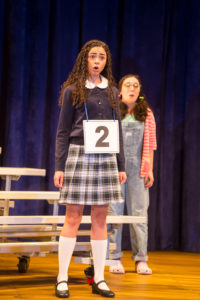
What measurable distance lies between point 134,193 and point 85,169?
3.03 ft

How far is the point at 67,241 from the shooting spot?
232 cm

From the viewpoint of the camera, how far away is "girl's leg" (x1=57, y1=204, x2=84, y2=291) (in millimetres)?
2312

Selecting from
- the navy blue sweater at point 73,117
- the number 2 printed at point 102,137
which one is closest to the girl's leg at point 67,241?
the navy blue sweater at point 73,117

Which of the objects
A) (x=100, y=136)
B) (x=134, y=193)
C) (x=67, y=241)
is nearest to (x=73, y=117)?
(x=100, y=136)

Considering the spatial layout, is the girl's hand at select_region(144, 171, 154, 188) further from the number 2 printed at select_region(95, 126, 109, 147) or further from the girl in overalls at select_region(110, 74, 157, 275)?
the number 2 printed at select_region(95, 126, 109, 147)

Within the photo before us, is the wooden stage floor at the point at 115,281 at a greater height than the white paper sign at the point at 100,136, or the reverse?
the white paper sign at the point at 100,136

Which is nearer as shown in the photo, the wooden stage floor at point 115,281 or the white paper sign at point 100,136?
the white paper sign at point 100,136

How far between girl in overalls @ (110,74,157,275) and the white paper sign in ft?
2.87

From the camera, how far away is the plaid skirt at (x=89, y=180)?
2.29 meters

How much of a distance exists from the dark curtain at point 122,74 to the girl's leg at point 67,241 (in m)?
1.66

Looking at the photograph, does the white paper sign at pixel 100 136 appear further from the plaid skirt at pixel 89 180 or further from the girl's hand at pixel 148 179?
the girl's hand at pixel 148 179

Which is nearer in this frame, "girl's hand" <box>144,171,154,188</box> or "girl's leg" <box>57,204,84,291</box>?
"girl's leg" <box>57,204,84,291</box>

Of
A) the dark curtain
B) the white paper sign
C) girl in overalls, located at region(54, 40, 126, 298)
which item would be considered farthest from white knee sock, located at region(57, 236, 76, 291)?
the dark curtain

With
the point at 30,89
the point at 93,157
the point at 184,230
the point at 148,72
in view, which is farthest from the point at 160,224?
the point at 93,157
